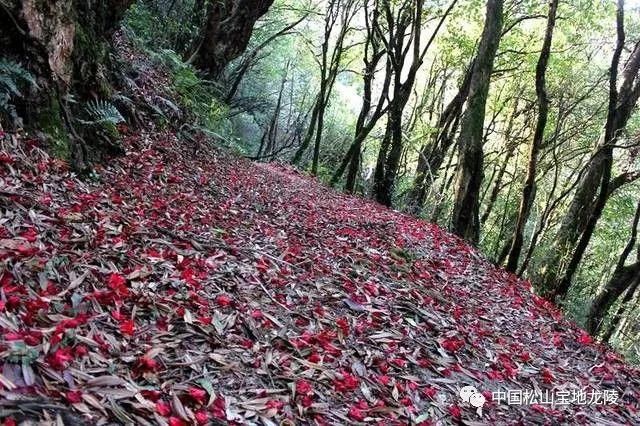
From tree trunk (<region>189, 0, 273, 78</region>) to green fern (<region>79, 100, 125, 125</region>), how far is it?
20.6ft

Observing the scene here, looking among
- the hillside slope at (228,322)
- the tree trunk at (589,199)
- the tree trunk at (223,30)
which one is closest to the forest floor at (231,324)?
the hillside slope at (228,322)

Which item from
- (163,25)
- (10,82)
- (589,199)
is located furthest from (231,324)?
(163,25)

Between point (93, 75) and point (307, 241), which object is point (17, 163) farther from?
point (307, 241)

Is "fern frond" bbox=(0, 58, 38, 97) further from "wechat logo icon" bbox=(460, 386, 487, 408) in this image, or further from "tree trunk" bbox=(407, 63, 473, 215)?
"tree trunk" bbox=(407, 63, 473, 215)

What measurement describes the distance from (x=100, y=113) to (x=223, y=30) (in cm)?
709

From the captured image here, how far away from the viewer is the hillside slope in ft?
8.18

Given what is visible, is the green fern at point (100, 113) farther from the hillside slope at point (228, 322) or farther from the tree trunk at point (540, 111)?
the tree trunk at point (540, 111)

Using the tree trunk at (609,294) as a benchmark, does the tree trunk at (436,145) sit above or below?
above

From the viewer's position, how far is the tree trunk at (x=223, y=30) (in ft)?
38.3

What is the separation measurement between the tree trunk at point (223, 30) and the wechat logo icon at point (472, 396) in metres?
9.89

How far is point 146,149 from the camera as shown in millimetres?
6414

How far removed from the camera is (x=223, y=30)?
1180 cm

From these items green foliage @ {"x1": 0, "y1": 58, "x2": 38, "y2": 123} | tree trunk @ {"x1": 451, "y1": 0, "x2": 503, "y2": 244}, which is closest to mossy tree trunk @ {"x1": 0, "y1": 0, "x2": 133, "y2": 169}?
green foliage @ {"x1": 0, "y1": 58, "x2": 38, "y2": 123}

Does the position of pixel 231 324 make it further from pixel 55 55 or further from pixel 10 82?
pixel 55 55
